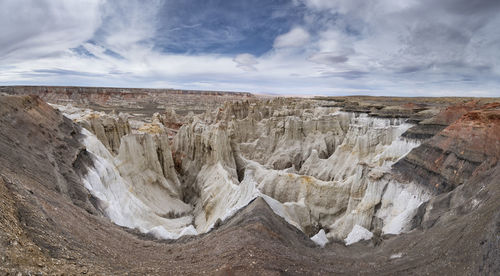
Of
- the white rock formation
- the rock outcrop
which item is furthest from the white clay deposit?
the rock outcrop

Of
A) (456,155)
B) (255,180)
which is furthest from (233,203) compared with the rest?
(456,155)

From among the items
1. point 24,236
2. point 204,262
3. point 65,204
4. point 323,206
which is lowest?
point 323,206

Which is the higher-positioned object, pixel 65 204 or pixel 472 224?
pixel 472 224

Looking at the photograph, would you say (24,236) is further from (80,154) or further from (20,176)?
(80,154)

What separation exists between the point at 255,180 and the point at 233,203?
489 centimetres

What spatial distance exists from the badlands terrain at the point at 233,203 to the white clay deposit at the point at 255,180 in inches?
3.9

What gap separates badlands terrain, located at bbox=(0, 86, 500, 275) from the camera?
6.59m

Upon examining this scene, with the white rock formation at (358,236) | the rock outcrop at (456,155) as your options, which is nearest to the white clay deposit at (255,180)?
the white rock formation at (358,236)

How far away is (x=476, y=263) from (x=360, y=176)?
10.6m

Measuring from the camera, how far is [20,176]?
375 inches

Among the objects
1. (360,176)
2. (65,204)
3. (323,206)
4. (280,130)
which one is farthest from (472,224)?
(280,130)

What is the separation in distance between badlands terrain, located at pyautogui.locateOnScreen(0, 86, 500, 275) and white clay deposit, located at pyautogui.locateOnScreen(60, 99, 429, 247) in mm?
98

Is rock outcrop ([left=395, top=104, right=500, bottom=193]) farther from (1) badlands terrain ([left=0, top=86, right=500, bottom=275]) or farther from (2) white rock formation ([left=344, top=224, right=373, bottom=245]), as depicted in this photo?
(2) white rock formation ([left=344, top=224, right=373, bottom=245])

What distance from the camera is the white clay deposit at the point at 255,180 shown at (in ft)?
46.1
